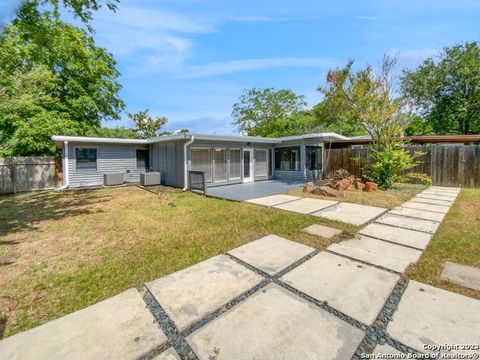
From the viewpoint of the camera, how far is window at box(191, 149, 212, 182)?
32.7 ft

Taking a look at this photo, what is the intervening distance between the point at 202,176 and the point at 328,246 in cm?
583

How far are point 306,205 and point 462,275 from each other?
12.7ft

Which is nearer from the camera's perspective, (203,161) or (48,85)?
(203,161)

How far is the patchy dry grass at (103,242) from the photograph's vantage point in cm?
249

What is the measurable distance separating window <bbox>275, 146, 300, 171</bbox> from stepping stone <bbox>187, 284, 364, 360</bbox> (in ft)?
35.0

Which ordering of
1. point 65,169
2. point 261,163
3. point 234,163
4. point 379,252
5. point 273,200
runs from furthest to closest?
point 261,163 → point 234,163 → point 65,169 → point 273,200 → point 379,252

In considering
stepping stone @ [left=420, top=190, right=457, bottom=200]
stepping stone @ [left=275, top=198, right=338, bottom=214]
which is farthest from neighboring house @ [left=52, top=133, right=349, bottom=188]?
stepping stone @ [left=420, top=190, right=457, bottom=200]

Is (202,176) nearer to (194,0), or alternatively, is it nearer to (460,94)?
(194,0)

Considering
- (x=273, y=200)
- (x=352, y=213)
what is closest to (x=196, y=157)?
(x=273, y=200)

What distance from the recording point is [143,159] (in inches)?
508

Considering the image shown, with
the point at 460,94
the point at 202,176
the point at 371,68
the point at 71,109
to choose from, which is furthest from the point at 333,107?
the point at 71,109

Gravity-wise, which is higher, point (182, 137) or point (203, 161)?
point (182, 137)

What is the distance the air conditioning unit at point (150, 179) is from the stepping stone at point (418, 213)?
9630 millimetres

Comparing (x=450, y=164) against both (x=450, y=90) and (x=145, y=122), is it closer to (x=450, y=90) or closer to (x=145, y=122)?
(x=450, y=90)
